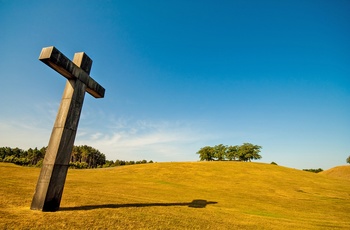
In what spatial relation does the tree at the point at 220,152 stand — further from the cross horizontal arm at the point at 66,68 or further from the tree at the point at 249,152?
the cross horizontal arm at the point at 66,68

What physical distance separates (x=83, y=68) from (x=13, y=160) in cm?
8858

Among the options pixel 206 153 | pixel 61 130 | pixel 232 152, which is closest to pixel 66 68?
pixel 61 130

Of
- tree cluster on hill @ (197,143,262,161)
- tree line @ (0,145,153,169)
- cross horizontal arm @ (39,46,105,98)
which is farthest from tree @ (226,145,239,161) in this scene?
cross horizontal arm @ (39,46,105,98)

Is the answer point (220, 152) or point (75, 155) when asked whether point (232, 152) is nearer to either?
point (220, 152)

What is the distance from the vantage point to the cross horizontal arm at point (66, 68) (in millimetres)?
7969

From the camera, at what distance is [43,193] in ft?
26.1

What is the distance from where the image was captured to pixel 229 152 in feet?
302

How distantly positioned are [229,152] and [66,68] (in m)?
91.0

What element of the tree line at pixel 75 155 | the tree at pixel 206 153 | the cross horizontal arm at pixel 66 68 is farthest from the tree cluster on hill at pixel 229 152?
the cross horizontal arm at pixel 66 68

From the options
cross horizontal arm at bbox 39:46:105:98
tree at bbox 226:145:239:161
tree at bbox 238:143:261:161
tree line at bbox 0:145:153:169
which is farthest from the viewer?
tree line at bbox 0:145:153:169

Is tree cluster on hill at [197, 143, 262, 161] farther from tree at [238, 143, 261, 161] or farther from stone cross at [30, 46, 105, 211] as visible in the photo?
stone cross at [30, 46, 105, 211]

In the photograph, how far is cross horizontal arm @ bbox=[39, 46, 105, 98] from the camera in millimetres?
7969

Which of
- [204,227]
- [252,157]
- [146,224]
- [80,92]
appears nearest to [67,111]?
[80,92]

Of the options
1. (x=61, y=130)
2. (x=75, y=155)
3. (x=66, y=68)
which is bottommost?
(x=61, y=130)
